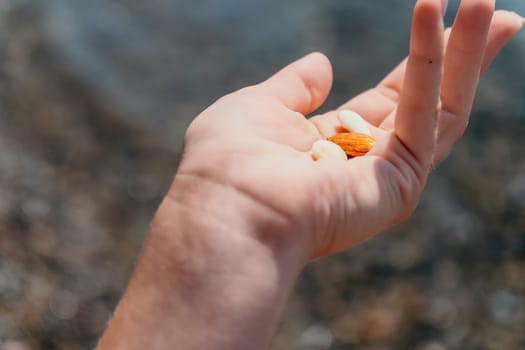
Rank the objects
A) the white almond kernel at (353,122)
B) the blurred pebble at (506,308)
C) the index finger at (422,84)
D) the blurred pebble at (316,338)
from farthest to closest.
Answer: the blurred pebble at (506,308), the blurred pebble at (316,338), the white almond kernel at (353,122), the index finger at (422,84)

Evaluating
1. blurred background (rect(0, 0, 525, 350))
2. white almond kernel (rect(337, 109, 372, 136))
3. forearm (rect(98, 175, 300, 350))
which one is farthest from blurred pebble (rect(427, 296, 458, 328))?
forearm (rect(98, 175, 300, 350))

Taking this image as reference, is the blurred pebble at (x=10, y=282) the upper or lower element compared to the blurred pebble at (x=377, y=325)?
upper

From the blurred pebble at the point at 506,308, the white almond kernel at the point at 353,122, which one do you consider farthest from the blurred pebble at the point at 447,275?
the white almond kernel at the point at 353,122

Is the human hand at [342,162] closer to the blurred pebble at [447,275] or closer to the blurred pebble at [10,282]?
the blurred pebble at [447,275]

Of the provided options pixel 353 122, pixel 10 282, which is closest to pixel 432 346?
pixel 353 122

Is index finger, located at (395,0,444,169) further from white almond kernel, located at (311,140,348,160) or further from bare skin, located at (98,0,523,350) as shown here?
white almond kernel, located at (311,140,348,160)

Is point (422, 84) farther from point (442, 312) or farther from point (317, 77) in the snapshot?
point (442, 312)
